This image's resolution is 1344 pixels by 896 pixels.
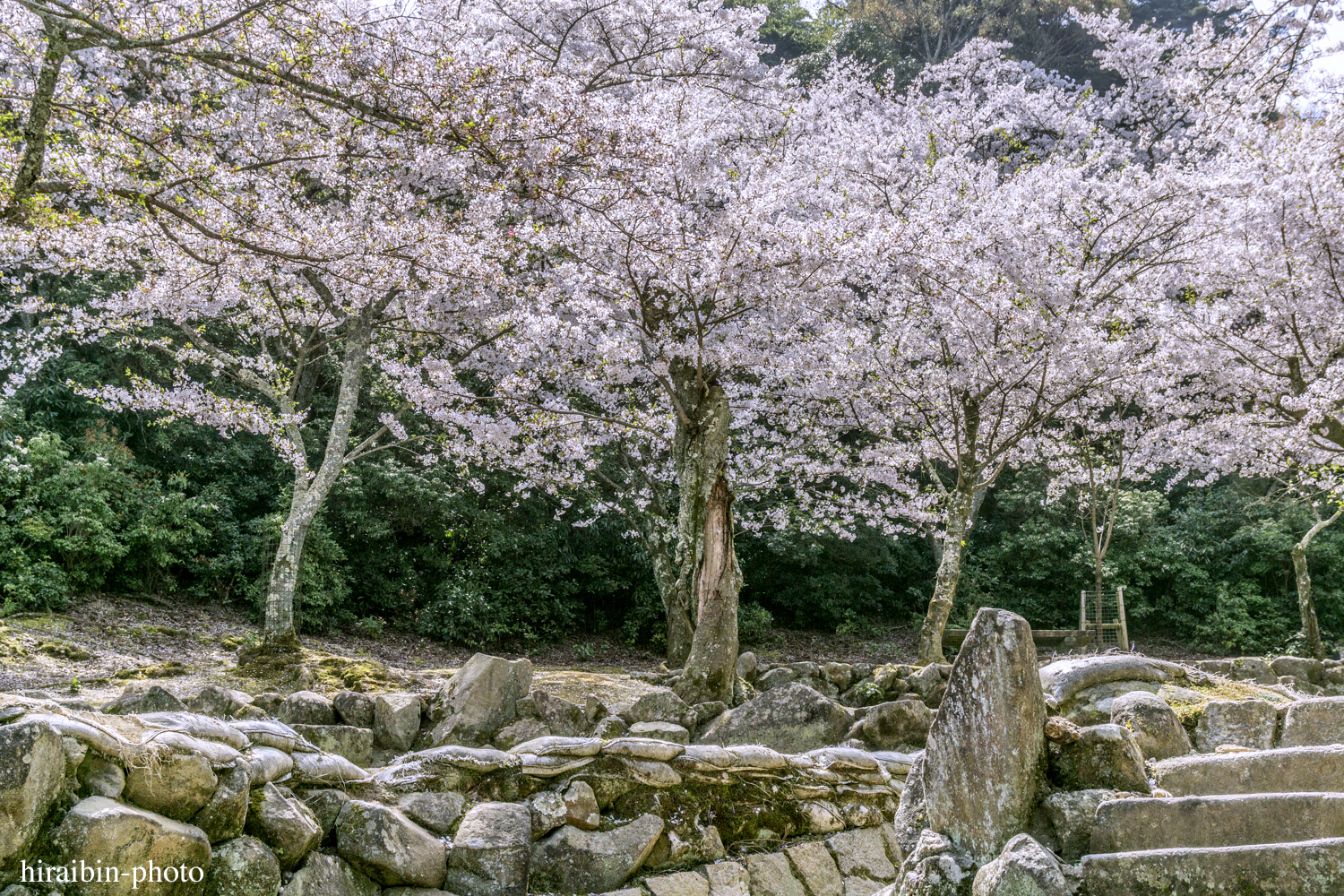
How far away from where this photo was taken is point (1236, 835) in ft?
7.08

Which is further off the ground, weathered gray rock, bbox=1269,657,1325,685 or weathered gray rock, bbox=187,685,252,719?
weathered gray rock, bbox=187,685,252,719

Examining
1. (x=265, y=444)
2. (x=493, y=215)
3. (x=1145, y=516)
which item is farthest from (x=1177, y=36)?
(x=265, y=444)

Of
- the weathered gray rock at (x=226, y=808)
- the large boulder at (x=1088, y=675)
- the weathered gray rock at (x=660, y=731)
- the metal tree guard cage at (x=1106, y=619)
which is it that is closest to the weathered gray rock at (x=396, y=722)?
the weathered gray rock at (x=660, y=731)

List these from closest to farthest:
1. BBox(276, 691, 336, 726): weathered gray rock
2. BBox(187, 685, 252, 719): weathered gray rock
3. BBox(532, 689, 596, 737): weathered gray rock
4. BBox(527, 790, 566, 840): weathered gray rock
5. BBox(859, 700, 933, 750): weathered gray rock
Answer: BBox(527, 790, 566, 840): weathered gray rock < BBox(187, 685, 252, 719): weathered gray rock < BBox(276, 691, 336, 726): weathered gray rock < BBox(532, 689, 596, 737): weathered gray rock < BBox(859, 700, 933, 750): weathered gray rock

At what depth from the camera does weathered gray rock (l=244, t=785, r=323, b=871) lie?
2869mm

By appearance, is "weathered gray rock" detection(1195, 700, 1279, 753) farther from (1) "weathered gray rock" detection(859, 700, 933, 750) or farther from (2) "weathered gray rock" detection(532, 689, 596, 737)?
(2) "weathered gray rock" detection(532, 689, 596, 737)

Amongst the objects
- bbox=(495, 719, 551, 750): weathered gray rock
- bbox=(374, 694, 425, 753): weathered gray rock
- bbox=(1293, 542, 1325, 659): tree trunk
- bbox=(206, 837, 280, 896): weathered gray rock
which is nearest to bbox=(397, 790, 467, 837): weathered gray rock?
bbox=(206, 837, 280, 896): weathered gray rock

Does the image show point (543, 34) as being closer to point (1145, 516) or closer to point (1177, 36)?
point (1145, 516)

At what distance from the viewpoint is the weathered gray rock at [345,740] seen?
179 inches

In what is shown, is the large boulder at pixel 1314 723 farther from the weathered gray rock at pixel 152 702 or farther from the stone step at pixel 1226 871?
the weathered gray rock at pixel 152 702

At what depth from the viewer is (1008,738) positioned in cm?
272

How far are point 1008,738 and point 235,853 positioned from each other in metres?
2.62

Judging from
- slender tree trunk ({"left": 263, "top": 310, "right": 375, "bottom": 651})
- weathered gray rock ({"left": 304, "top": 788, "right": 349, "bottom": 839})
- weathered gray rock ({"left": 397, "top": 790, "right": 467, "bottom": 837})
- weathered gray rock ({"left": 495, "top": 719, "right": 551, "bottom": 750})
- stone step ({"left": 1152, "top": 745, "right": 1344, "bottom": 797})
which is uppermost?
slender tree trunk ({"left": 263, "top": 310, "right": 375, "bottom": 651})

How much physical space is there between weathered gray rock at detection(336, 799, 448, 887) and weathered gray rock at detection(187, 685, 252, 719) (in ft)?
7.74
